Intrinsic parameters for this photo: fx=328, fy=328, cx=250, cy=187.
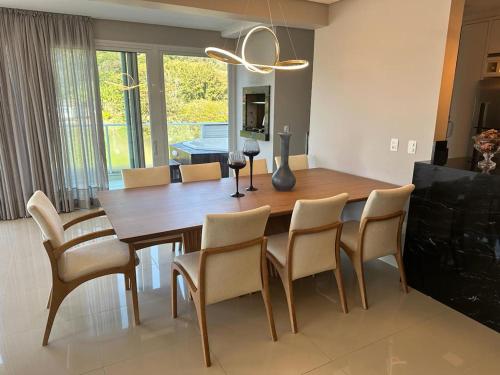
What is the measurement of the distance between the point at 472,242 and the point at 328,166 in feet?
6.13

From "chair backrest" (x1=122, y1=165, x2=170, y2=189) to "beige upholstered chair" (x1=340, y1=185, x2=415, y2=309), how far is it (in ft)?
5.64

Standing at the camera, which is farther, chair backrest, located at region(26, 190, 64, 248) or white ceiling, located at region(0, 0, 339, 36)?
white ceiling, located at region(0, 0, 339, 36)

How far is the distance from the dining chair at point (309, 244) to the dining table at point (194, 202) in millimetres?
223

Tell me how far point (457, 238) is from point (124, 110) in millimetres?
4514

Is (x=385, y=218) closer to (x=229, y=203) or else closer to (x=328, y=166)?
(x=229, y=203)

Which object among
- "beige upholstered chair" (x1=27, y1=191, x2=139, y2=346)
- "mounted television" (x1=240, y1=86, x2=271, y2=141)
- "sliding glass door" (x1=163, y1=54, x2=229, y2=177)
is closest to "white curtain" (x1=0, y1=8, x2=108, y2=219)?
"sliding glass door" (x1=163, y1=54, x2=229, y2=177)

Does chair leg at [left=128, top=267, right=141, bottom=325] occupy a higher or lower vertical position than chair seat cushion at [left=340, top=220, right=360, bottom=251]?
lower

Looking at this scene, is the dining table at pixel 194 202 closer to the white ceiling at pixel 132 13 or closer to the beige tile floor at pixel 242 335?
the beige tile floor at pixel 242 335


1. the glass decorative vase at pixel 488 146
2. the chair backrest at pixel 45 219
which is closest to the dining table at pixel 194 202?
the chair backrest at pixel 45 219

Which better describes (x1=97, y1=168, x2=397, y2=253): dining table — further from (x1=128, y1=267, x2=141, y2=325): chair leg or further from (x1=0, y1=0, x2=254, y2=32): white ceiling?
(x1=0, y1=0, x2=254, y2=32): white ceiling

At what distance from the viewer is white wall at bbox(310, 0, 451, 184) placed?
2.76m

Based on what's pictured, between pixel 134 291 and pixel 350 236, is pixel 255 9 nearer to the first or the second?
pixel 350 236

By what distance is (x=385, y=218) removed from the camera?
2459mm

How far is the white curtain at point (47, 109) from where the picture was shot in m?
4.04
